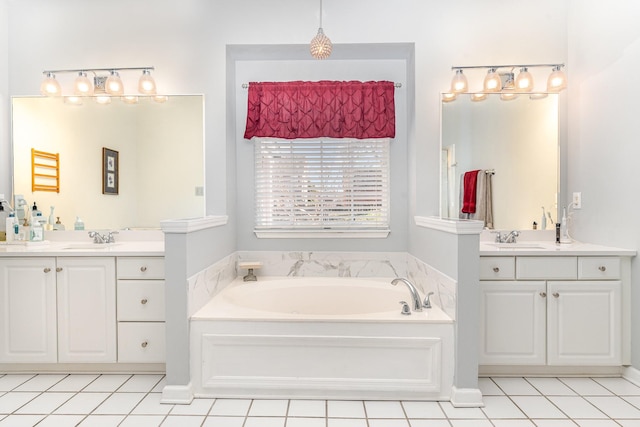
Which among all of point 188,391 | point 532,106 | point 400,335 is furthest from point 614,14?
point 188,391

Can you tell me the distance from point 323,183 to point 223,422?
186 cm

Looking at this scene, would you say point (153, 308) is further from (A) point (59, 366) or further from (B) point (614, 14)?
(B) point (614, 14)

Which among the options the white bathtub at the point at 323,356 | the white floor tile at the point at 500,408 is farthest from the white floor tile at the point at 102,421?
the white floor tile at the point at 500,408

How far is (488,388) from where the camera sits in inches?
89.0

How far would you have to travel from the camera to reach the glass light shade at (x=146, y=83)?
281 centimetres

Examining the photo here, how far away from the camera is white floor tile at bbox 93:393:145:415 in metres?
2.01

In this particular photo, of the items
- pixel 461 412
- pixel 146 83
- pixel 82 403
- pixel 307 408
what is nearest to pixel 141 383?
pixel 82 403

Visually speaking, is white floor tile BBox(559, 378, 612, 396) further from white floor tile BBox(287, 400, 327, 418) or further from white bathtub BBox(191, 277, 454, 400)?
white floor tile BBox(287, 400, 327, 418)

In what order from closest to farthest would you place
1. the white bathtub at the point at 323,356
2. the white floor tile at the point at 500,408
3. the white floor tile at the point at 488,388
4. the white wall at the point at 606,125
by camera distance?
the white floor tile at the point at 500,408 < the white bathtub at the point at 323,356 < the white floor tile at the point at 488,388 < the white wall at the point at 606,125

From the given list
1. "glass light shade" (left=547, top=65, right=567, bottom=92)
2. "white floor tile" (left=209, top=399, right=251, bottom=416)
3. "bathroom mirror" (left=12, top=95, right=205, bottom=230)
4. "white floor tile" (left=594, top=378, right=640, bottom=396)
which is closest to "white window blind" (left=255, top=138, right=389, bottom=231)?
"bathroom mirror" (left=12, top=95, right=205, bottom=230)

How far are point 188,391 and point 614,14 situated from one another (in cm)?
345

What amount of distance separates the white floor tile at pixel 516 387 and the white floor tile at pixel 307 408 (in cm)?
108

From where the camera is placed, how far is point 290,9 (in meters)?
2.83

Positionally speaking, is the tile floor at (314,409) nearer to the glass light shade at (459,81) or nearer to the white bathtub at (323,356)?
the white bathtub at (323,356)
